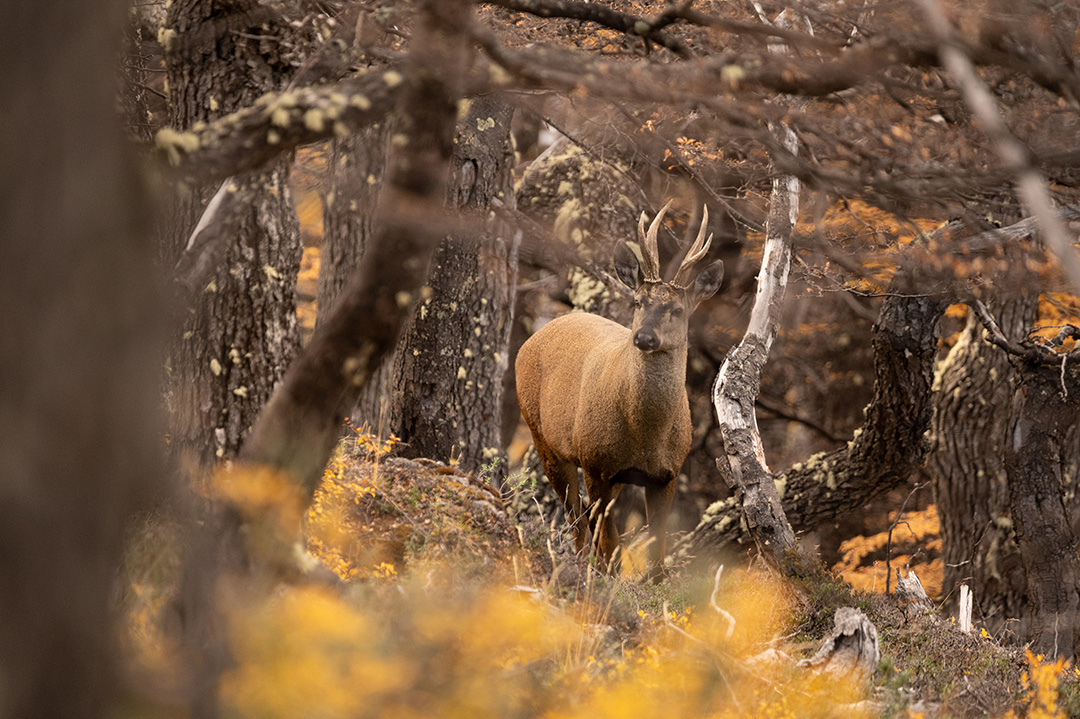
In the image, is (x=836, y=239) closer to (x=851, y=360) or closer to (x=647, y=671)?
(x=647, y=671)

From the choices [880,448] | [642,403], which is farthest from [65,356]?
[880,448]

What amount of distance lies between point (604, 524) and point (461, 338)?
230 centimetres

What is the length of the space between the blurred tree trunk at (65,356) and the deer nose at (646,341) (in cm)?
483

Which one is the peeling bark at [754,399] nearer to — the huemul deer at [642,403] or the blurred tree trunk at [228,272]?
the huemul deer at [642,403]

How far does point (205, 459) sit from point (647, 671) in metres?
2.82

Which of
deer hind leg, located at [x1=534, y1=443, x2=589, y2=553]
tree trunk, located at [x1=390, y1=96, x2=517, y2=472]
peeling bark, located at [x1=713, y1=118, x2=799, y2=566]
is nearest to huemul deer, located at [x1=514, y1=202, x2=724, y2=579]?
deer hind leg, located at [x1=534, y1=443, x2=589, y2=553]

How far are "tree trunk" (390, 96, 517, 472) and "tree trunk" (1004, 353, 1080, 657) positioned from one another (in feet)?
14.1

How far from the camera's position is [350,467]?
242 inches

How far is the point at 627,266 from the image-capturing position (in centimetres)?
739

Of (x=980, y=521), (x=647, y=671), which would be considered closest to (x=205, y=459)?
(x=647, y=671)

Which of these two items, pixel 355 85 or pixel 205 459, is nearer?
pixel 355 85

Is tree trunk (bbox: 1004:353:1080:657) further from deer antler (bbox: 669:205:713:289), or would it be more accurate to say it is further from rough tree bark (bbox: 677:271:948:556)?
deer antler (bbox: 669:205:713:289)

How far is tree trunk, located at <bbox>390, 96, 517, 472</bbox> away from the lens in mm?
8273

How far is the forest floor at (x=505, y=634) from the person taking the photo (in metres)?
2.49
